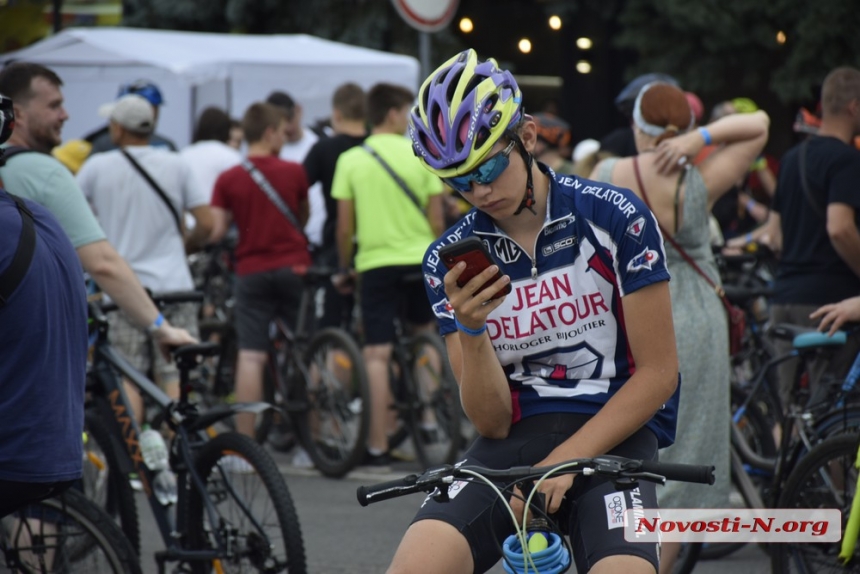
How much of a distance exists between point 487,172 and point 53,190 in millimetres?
2634

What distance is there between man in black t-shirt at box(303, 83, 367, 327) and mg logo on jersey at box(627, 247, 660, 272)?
243 inches

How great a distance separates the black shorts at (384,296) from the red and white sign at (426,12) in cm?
180

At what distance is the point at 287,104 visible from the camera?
441 inches

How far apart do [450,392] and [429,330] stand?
2.29 feet

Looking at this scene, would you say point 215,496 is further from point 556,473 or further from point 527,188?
point 556,473

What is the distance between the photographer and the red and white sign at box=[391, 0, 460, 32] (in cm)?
925

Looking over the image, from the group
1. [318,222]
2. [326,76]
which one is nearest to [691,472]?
[318,222]

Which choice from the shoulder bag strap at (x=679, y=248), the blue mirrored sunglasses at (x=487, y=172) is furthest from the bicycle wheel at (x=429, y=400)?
the blue mirrored sunglasses at (x=487, y=172)

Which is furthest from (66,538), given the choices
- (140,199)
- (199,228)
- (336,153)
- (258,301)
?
(336,153)

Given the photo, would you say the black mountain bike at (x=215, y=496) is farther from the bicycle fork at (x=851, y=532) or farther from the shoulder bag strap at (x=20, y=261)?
the bicycle fork at (x=851, y=532)

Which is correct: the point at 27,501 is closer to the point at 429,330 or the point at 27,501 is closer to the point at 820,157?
the point at 820,157

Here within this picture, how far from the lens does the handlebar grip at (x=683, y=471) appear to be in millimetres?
2812

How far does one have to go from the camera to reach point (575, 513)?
10.5 feet

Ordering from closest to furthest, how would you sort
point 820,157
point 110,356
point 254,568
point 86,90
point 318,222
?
point 254,568
point 110,356
point 820,157
point 318,222
point 86,90
